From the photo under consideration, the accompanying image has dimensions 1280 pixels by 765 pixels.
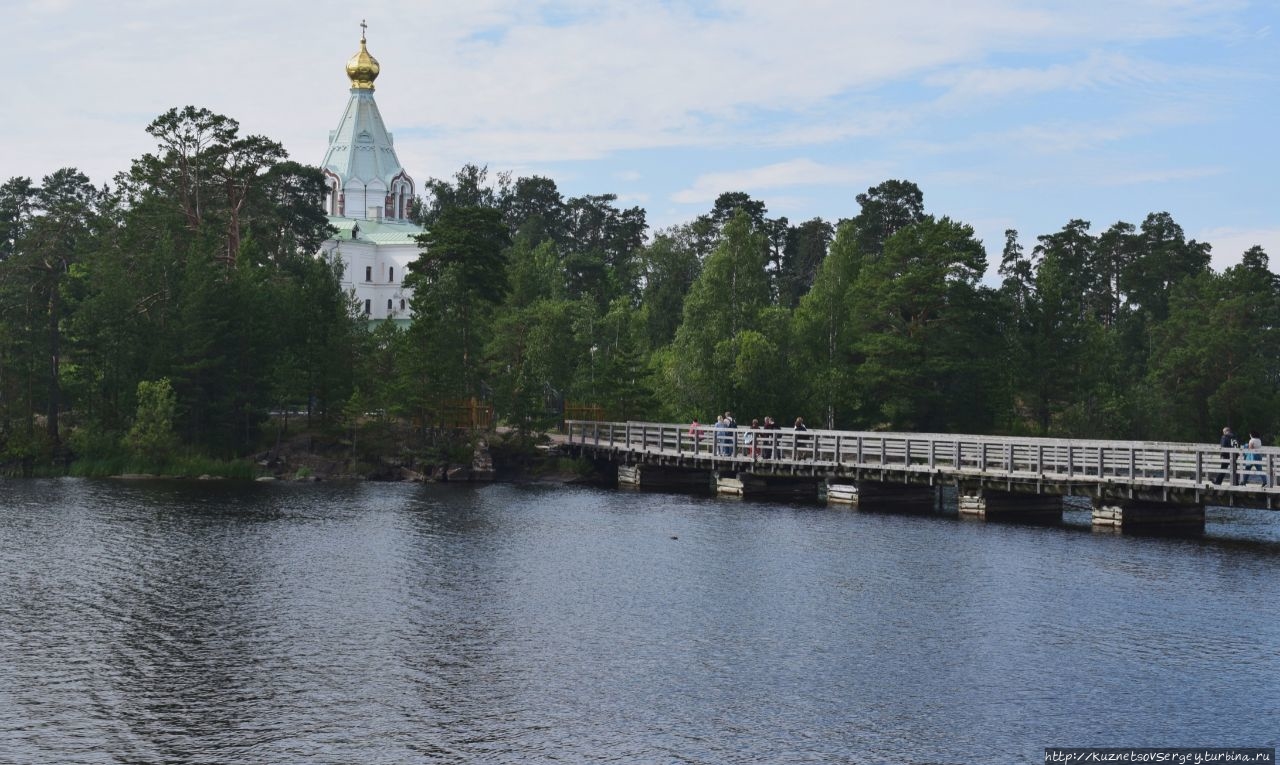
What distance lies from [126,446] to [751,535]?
3879 cm

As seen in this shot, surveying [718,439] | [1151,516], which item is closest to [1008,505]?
[1151,516]

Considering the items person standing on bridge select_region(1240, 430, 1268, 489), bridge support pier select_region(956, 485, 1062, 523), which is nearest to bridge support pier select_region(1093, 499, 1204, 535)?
person standing on bridge select_region(1240, 430, 1268, 489)

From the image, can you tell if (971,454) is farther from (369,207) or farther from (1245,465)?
(369,207)

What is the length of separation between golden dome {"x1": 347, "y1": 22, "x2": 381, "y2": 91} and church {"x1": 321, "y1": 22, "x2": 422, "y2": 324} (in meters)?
0.29

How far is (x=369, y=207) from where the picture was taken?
442 ft

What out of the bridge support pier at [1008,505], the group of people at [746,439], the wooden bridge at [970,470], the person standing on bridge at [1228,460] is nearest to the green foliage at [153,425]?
the wooden bridge at [970,470]

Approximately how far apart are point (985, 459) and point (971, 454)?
291cm

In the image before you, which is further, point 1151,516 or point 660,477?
point 660,477

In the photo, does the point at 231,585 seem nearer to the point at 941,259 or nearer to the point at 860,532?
the point at 860,532

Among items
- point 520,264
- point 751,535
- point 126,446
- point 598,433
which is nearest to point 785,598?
point 751,535

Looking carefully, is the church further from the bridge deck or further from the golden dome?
the bridge deck

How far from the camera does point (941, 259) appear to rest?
77375 millimetres

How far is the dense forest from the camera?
72.9 m

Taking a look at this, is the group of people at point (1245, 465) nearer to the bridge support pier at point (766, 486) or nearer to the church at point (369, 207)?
the bridge support pier at point (766, 486)
